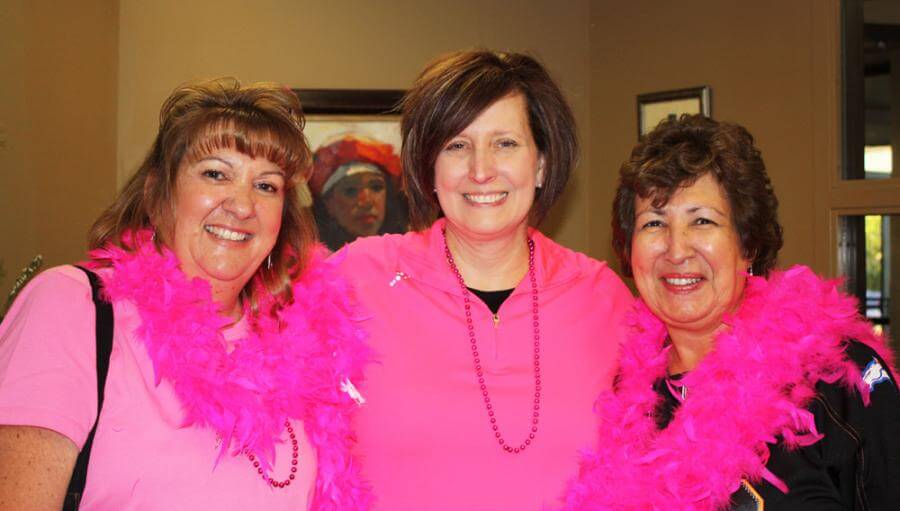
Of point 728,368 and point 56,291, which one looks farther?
point 728,368

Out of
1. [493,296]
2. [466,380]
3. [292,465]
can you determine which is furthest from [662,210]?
[292,465]

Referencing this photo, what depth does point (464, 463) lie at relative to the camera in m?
1.88

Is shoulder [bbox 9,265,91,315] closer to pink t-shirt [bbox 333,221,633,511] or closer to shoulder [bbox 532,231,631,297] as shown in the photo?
pink t-shirt [bbox 333,221,633,511]

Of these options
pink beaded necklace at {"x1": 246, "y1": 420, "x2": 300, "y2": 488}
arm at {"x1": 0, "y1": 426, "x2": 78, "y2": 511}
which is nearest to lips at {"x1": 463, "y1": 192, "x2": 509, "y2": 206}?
pink beaded necklace at {"x1": 246, "y1": 420, "x2": 300, "y2": 488}

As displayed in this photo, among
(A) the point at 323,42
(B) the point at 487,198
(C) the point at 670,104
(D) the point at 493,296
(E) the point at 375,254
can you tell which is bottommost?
(D) the point at 493,296

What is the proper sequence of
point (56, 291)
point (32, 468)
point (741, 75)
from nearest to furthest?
point (32, 468)
point (56, 291)
point (741, 75)

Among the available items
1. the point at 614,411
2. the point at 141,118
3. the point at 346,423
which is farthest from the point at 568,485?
the point at 141,118

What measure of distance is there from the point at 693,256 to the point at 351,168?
200 cm

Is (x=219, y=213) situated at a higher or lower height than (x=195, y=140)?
lower

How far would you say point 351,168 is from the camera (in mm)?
3486

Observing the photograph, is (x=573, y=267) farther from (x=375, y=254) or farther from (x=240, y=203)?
(x=240, y=203)

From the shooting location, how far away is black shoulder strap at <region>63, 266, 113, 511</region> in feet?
4.54

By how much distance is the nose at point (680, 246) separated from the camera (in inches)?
69.7

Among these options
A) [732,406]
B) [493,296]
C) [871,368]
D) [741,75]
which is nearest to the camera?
[871,368]
